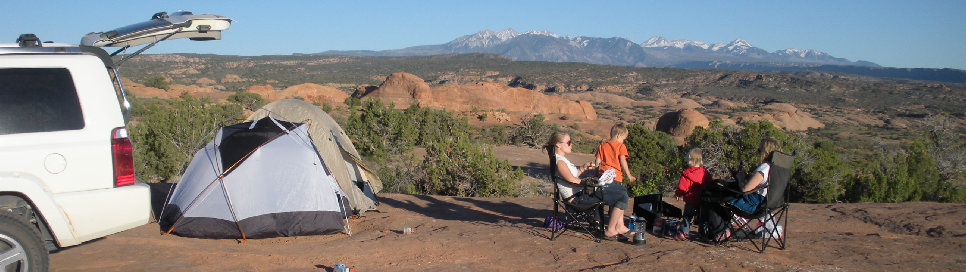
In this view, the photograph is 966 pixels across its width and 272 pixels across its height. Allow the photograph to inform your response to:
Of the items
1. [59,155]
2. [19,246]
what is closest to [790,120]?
[59,155]

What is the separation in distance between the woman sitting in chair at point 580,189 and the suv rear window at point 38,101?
414cm

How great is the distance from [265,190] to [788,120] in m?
45.5

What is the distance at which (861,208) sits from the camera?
8352mm

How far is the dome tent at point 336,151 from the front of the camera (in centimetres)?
841

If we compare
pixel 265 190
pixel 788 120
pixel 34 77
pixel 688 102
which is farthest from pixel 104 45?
pixel 688 102

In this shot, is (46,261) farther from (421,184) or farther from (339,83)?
(339,83)

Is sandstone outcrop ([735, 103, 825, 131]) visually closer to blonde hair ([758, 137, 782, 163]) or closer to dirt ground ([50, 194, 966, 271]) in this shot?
dirt ground ([50, 194, 966, 271])

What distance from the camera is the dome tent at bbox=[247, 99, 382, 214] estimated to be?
8414 mm

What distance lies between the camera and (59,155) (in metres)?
4.18

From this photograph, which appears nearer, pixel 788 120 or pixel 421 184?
pixel 421 184

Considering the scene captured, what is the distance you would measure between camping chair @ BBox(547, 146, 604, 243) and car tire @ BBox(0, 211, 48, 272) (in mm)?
4270

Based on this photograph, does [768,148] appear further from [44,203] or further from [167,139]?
[167,139]

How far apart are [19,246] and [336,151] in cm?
479

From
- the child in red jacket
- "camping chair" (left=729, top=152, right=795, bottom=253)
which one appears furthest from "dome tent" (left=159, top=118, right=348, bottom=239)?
"camping chair" (left=729, top=152, right=795, bottom=253)
